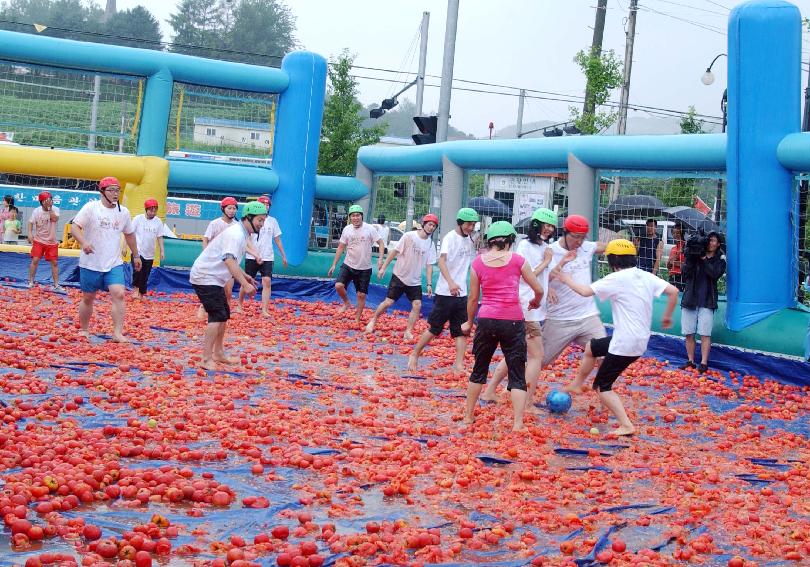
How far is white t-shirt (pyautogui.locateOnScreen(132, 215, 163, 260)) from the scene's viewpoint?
16312mm

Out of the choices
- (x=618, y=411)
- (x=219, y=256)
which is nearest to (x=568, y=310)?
(x=618, y=411)

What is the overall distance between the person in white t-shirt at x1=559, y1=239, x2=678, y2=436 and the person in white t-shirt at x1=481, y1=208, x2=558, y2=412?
688 mm

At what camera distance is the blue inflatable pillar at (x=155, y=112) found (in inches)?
714

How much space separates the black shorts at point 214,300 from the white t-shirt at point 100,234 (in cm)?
174

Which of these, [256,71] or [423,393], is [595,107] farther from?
[423,393]

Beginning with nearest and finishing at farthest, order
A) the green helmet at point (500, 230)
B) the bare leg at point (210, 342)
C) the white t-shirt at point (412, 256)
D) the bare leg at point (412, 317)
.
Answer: the green helmet at point (500, 230), the bare leg at point (210, 342), the bare leg at point (412, 317), the white t-shirt at point (412, 256)

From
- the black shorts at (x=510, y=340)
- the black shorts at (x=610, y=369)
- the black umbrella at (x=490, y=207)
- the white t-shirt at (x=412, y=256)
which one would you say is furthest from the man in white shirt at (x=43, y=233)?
the black shorts at (x=610, y=369)

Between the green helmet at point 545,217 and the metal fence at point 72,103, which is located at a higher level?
the metal fence at point 72,103

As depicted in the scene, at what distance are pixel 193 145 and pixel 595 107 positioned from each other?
51.7 ft

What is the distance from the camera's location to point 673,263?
534 inches

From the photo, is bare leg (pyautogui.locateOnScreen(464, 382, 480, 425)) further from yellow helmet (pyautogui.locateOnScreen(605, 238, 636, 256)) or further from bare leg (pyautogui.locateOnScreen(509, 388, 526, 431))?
yellow helmet (pyautogui.locateOnScreen(605, 238, 636, 256))

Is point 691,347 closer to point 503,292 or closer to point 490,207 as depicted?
point 503,292

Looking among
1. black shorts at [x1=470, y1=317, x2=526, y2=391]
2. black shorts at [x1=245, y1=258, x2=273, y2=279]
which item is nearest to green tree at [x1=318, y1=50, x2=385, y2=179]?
black shorts at [x1=245, y1=258, x2=273, y2=279]

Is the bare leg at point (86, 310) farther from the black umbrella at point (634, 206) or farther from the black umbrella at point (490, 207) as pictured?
the black umbrella at point (490, 207)
